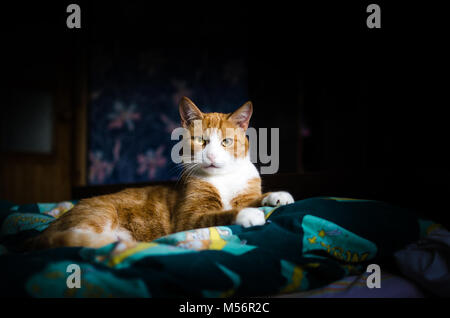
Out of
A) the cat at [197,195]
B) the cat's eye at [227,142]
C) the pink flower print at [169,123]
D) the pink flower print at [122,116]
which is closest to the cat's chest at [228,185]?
the cat at [197,195]

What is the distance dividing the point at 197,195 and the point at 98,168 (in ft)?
6.81

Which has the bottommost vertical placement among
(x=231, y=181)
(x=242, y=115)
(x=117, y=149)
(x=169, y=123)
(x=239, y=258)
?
(x=239, y=258)

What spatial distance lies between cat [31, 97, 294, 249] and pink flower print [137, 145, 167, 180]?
159 centimetres

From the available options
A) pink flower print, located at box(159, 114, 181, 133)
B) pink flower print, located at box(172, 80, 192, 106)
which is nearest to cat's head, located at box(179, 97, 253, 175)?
pink flower print, located at box(159, 114, 181, 133)

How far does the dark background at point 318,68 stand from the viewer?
133cm

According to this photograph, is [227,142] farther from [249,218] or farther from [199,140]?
[249,218]

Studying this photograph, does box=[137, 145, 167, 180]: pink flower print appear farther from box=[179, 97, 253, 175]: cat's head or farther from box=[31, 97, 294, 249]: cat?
box=[179, 97, 253, 175]: cat's head

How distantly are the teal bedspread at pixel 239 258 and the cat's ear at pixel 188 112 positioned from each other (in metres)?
0.53

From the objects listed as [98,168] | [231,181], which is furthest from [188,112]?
[98,168]

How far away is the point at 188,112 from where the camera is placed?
1188 mm

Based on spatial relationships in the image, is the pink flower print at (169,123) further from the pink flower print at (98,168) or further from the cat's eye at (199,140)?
the cat's eye at (199,140)

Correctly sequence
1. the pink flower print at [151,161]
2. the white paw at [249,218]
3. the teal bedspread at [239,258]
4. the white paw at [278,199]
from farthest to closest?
1. the pink flower print at [151,161]
2. the white paw at [278,199]
3. the white paw at [249,218]
4. the teal bedspread at [239,258]

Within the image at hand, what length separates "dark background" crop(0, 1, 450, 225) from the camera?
133 cm
